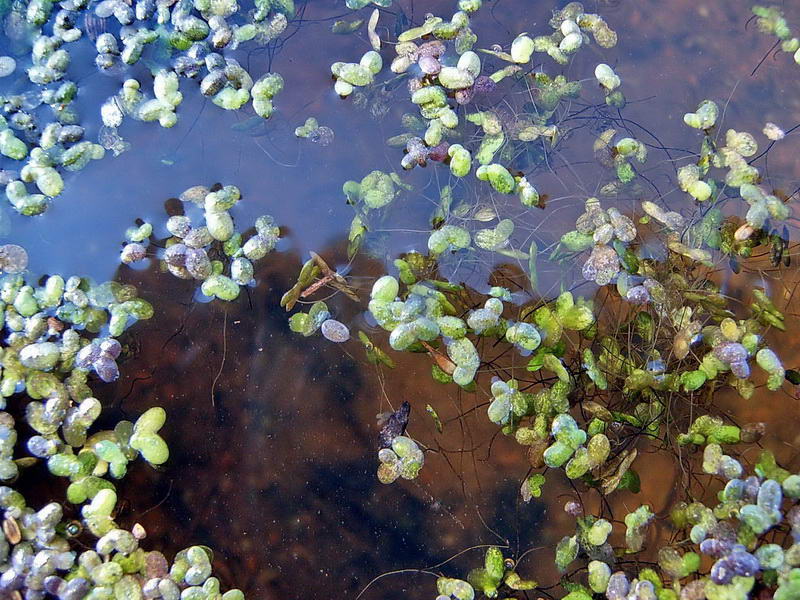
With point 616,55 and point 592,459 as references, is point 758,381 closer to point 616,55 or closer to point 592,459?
point 592,459

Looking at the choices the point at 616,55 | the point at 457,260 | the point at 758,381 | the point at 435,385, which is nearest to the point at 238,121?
the point at 457,260

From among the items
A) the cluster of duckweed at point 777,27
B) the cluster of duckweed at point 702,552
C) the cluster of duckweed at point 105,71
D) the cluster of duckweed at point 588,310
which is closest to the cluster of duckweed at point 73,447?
the cluster of duckweed at point 105,71

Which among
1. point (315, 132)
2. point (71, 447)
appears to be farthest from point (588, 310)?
point (71, 447)

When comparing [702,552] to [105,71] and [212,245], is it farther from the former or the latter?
[105,71]

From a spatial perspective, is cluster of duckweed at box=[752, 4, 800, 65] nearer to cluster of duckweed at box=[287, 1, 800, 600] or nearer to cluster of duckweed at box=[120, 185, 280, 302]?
cluster of duckweed at box=[287, 1, 800, 600]

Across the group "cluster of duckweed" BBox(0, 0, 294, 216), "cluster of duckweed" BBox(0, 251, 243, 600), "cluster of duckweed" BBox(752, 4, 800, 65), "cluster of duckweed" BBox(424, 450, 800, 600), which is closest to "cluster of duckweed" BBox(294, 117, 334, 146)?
"cluster of duckweed" BBox(0, 0, 294, 216)
